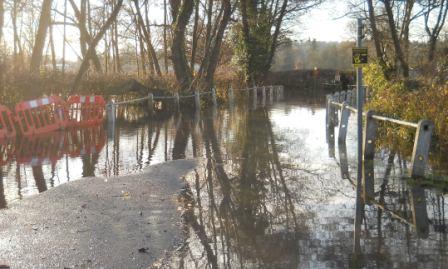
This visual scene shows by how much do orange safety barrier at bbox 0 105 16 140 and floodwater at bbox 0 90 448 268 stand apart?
1.05 metres

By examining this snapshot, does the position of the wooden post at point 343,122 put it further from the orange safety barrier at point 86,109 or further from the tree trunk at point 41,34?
the tree trunk at point 41,34

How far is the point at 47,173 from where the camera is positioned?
950 cm

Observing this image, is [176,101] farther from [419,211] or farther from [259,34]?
[419,211]

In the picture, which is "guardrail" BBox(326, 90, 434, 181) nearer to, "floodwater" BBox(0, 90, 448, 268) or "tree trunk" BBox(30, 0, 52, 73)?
"floodwater" BBox(0, 90, 448, 268)

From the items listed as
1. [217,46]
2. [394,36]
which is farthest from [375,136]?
[217,46]

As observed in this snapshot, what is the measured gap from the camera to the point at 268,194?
24.6 feet

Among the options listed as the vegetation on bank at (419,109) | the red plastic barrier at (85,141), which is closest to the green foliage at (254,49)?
the red plastic barrier at (85,141)

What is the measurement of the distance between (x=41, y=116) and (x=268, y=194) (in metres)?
11.9

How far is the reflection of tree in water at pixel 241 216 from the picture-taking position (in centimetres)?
487

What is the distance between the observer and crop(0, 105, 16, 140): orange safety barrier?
48.5 feet

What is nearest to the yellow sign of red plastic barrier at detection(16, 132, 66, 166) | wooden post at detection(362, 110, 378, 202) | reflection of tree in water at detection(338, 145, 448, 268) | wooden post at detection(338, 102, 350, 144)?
reflection of tree in water at detection(338, 145, 448, 268)

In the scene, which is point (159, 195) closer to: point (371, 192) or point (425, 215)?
point (371, 192)

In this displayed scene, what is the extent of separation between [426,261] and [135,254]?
245 centimetres

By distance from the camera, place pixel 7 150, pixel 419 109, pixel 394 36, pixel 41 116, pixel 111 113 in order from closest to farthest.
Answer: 1. pixel 419 109
2. pixel 7 150
3. pixel 41 116
4. pixel 111 113
5. pixel 394 36
